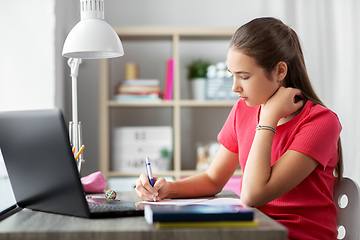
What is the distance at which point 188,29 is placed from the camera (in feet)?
8.41

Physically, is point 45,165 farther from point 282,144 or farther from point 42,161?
point 282,144

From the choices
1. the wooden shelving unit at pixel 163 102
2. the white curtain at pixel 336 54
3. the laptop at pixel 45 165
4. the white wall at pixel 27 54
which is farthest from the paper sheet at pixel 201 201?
the white curtain at pixel 336 54

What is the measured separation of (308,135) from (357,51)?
1.87 metres

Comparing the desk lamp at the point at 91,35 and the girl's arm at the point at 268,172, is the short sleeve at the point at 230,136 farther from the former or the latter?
the desk lamp at the point at 91,35

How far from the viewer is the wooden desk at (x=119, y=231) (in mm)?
663

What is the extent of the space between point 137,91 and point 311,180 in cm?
168

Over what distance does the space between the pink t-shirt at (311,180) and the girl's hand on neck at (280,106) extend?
0.16ft

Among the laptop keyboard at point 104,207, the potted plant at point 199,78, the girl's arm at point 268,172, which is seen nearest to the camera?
the laptop keyboard at point 104,207

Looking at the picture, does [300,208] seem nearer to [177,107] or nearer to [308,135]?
[308,135]

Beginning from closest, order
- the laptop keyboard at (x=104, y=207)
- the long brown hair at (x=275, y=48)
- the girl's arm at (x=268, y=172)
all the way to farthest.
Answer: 1. the laptop keyboard at (x=104, y=207)
2. the girl's arm at (x=268, y=172)
3. the long brown hair at (x=275, y=48)

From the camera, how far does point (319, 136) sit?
3.37 feet

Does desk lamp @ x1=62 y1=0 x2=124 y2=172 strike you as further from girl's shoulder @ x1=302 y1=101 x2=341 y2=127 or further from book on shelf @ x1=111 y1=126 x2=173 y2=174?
book on shelf @ x1=111 y1=126 x2=173 y2=174

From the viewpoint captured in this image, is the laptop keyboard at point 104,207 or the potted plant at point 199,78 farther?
the potted plant at point 199,78

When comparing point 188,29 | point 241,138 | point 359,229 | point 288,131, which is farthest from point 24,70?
point 359,229
